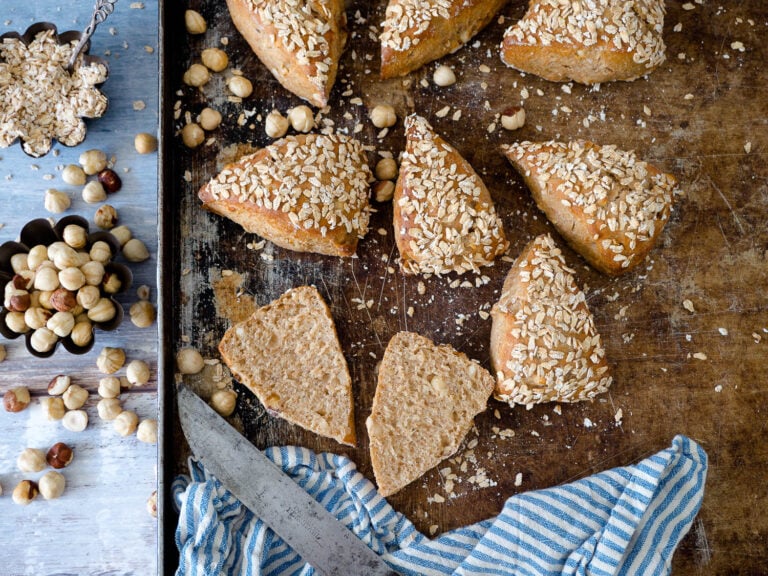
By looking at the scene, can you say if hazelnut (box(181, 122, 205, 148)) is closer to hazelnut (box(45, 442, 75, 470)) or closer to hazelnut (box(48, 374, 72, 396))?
hazelnut (box(48, 374, 72, 396))

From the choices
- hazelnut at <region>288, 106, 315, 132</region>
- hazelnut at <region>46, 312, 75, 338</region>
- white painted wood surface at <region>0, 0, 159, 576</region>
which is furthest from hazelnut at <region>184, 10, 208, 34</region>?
hazelnut at <region>46, 312, 75, 338</region>

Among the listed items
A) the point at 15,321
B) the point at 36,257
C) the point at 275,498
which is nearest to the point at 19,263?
the point at 36,257

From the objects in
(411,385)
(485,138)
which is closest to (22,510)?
(411,385)

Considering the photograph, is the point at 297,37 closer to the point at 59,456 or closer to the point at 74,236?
the point at 74,236

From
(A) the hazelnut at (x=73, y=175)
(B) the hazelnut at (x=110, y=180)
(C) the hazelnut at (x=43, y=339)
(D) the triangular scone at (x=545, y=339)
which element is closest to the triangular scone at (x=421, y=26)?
(D) the triangular scone at (x=545, y=339)

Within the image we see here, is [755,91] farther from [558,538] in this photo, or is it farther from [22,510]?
[22,510]
